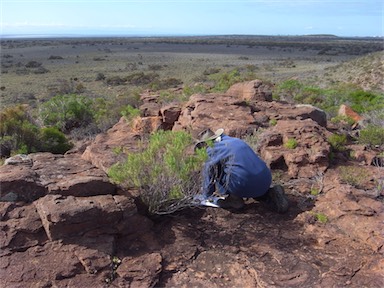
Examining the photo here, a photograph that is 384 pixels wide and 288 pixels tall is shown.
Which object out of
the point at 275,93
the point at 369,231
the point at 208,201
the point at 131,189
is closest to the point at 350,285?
the point at 369,231

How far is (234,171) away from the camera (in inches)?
178

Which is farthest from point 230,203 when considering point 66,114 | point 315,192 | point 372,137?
point 66,114

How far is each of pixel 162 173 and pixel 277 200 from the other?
1499mm

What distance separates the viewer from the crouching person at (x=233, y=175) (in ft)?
14.9

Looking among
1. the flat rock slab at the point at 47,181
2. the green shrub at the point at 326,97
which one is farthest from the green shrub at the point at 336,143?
the green shrub at the point at 326,97

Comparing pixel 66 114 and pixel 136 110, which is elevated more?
pixel 136 110

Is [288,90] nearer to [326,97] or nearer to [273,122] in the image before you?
[326,97]

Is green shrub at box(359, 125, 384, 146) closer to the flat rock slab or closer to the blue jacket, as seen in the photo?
the blue jacket

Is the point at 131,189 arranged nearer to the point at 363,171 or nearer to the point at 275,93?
the point at 363,171

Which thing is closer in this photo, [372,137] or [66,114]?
[372,137]

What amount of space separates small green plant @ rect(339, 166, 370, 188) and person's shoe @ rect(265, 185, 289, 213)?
108 cm

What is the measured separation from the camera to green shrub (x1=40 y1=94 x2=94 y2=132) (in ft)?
35.9

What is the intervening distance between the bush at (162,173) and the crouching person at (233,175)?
8.6 inches

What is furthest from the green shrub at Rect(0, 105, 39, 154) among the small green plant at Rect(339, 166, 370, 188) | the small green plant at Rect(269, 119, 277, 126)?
the small green plant at Rect(339, 166, 370, 188)
